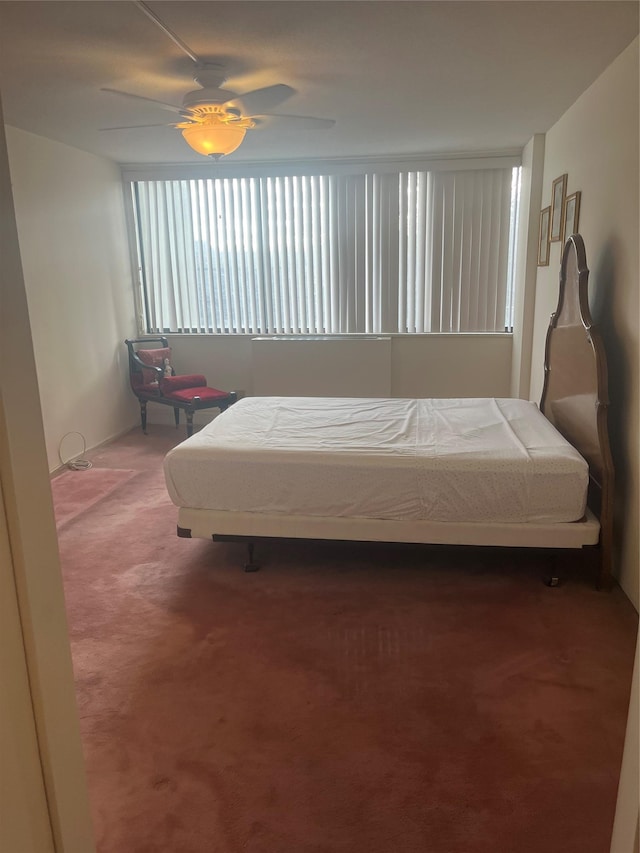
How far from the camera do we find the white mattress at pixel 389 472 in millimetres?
2887

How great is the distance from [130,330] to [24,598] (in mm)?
5484

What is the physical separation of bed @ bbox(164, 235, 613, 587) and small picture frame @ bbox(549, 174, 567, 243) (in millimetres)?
889

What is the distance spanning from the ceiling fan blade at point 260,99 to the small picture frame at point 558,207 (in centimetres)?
193

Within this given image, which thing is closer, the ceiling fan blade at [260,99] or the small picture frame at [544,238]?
the ceiling fan blade at [260,99]

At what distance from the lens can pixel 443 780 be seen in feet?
6.22

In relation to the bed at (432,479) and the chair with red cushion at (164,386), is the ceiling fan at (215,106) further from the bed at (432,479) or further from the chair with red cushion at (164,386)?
the chair with red cushion at (164,386)

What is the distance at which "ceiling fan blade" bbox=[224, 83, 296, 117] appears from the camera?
10.4 ft

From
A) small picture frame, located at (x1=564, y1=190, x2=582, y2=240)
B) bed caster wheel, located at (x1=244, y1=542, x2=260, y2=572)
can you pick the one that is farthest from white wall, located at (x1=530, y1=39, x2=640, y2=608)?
bed caster wheel, located at (x1=244, y1=542, x2=260, y2=572)

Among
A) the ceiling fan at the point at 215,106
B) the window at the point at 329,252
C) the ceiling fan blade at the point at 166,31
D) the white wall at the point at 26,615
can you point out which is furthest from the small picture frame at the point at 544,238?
the white wall at the point at 26,615

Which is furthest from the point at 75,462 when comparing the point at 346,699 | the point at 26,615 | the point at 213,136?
the point at 26,615

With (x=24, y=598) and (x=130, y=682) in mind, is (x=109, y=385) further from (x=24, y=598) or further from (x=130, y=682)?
(x=24, y=598)

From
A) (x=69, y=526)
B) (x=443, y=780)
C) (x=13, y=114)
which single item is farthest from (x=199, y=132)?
(x=443, y=780)

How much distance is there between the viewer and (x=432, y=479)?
9.66 ft

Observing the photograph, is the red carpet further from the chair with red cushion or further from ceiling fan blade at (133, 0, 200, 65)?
ceiling fan blade at (133, 0, 200, 65)
